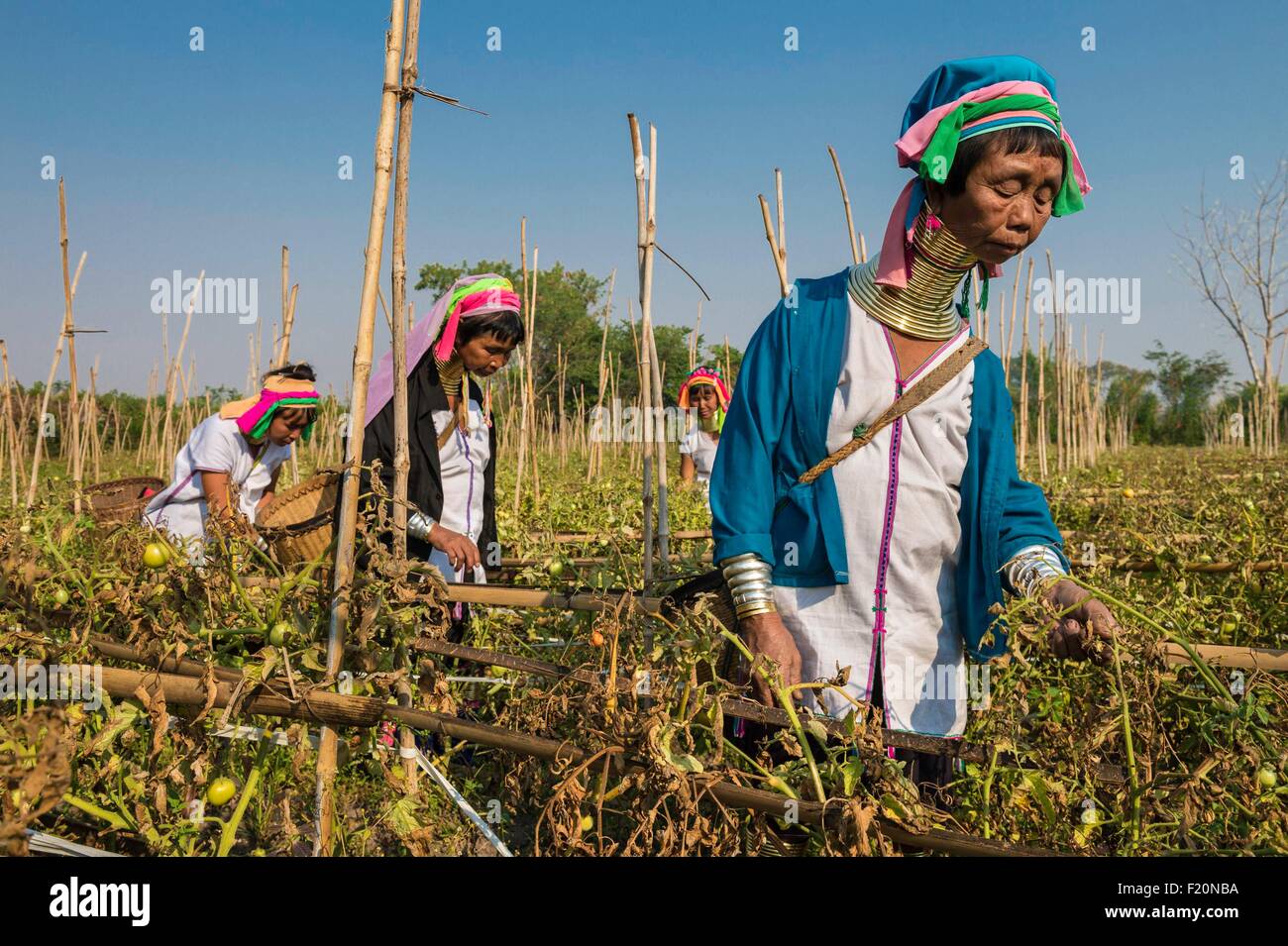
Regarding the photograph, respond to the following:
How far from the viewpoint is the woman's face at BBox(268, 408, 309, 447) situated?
10.9 ft

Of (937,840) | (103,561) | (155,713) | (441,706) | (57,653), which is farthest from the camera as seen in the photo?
(103,561)

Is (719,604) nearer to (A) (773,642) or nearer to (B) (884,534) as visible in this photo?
(A) (773,642)

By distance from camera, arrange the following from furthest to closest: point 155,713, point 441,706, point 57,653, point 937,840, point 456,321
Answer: point 456,321 → point 57,653 → point 441,706 → point 155,713 → point 937,840

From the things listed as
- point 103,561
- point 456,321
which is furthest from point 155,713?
point 456,321

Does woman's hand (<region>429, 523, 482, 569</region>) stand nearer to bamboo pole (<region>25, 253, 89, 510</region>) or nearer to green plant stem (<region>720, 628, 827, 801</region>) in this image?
green plant stem (<region>720, 628, 827, 801</region>)

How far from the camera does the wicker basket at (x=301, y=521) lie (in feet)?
7.75

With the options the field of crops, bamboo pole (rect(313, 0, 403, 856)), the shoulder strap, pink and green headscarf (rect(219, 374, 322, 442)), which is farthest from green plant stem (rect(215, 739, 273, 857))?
pink and green headscarf (rect(219, 374, 322, 442))

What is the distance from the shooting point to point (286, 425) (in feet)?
11.0

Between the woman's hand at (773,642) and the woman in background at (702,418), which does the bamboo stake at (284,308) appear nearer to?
the woman in background at (702,418)
